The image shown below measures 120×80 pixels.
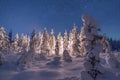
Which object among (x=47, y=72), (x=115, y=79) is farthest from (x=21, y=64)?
(x=115, y=79)

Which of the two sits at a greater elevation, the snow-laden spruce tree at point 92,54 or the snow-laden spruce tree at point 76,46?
the snow-laden spruce tree at point 76,46

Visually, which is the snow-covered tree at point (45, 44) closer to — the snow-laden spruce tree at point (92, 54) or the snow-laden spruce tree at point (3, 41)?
the snow-laden spruce tree at point (3, 41)

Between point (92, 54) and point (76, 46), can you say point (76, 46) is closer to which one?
point (76, 46)

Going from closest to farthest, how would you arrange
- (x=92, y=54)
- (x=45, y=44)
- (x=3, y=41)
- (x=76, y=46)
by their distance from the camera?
(x=92, y=54) → (x=76, y=46) → (x=3, y=41) → (x=45, y=44)

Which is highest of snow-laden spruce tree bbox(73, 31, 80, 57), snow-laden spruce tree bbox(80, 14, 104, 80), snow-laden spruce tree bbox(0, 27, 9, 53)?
snow-laden spruce tree bbox(0, 27, 9, 53)

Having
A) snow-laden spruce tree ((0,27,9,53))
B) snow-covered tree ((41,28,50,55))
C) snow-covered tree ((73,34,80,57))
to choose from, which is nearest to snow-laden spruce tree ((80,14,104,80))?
snow-covered tree ((73,34,80,57))

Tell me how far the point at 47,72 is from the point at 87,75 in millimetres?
27169

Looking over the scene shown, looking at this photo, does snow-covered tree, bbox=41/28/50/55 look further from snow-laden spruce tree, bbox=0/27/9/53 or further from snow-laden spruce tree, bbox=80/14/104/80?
snow-laden spruce tree, bbox=80/14/104/80

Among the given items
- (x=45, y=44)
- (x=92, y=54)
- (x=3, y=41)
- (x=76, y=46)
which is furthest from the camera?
(x=45, y=44)

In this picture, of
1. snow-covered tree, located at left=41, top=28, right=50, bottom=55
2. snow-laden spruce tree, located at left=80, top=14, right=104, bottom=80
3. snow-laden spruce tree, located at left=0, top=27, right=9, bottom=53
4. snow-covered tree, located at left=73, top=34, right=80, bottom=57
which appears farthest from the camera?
snow-covered tree, located at left=41, top=28, right=50, bottom=55

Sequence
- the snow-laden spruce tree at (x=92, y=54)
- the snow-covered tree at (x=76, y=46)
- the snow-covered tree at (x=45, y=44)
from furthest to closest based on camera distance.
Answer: the snow-covered tree at (x=45, y=44), the snow-covered tree at (x=76, y=46), the snow-laden spruce tree at (x=92, y=54)

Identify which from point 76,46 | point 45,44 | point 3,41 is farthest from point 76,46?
point 3,41

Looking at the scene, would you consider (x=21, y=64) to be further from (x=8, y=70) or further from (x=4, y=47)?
(x=4, y=47)

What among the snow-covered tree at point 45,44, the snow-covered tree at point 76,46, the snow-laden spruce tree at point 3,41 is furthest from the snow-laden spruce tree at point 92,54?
the snow-covered tree at point 45,44
